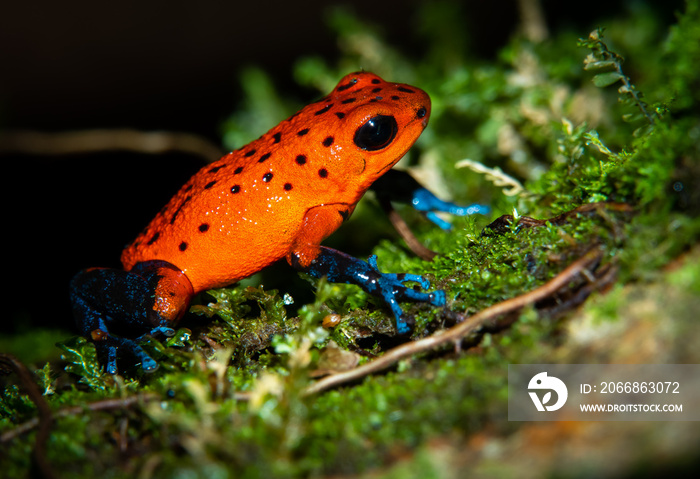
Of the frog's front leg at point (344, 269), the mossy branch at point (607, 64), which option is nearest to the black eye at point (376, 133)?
the frog's front leg at point (344, 269)

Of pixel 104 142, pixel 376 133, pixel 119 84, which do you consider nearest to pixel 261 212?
pixel 376 133

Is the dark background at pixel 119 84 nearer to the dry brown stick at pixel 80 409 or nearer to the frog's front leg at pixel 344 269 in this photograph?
the frog's front leg at pixel 344 269

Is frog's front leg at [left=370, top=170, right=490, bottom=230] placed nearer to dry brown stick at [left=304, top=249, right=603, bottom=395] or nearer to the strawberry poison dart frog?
the strawberry poison dart frog

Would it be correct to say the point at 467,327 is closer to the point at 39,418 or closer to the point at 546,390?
the point at 546,390

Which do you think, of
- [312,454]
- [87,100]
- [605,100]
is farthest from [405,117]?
[87,100]

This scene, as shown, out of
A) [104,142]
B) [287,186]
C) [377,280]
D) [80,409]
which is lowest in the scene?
[80,409]

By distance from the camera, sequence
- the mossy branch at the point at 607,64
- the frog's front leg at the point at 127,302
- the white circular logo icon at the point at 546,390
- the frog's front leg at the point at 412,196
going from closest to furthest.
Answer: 1. the white circular logo icon at the point at 546,390
2. the mossy branch at the point at 607,64
3. the frog's front leg at the point at 127,302
4. the frog's front leg at the point at 412,196
